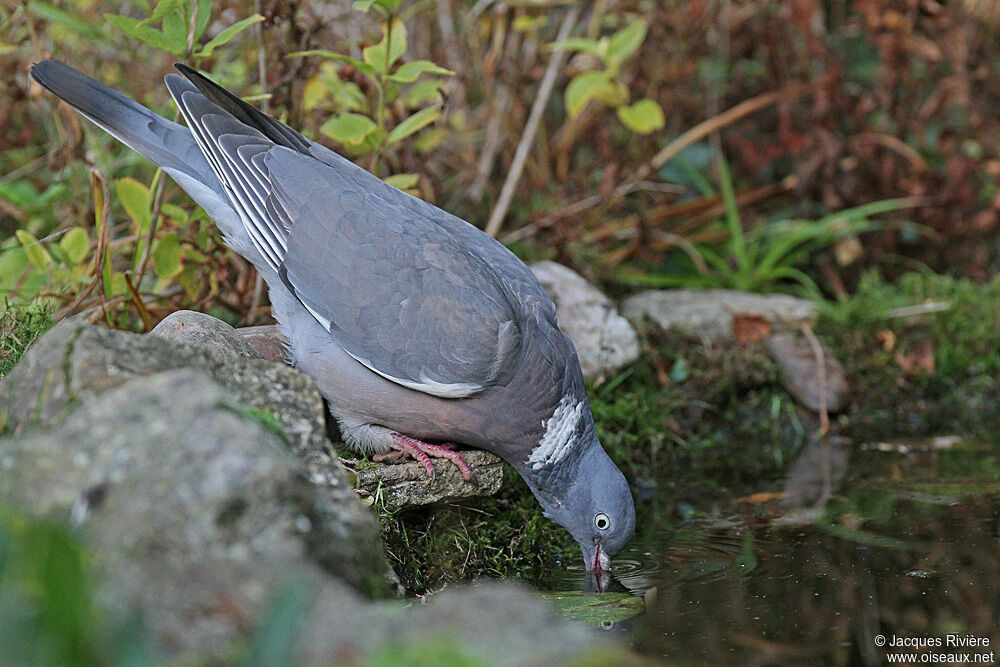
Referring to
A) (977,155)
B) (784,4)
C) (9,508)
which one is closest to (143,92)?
(784,4)

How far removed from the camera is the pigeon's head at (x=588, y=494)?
320cm

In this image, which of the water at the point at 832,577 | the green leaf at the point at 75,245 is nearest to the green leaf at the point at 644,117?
the water at the point at 832,577

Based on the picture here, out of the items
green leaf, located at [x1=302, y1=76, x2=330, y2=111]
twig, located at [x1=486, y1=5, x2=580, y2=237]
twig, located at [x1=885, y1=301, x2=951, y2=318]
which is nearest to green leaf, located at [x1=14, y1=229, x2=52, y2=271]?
green leaf, located at [x1=302, y1=76, x2=330, y2=111]

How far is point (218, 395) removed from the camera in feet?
6.06

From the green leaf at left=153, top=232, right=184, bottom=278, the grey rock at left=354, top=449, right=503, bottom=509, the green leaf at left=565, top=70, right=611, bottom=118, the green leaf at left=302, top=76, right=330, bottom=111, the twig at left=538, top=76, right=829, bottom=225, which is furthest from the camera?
the twig at left=538, top=76, right=829, bottom=225

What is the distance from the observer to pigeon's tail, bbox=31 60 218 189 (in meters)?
3.41

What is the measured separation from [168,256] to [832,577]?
2.86 m

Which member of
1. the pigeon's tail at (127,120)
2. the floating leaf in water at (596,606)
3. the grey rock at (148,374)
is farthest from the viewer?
the pigeon's tail at (127,120)

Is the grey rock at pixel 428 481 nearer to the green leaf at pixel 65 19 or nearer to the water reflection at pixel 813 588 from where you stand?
the water reflection at pixel 813 588

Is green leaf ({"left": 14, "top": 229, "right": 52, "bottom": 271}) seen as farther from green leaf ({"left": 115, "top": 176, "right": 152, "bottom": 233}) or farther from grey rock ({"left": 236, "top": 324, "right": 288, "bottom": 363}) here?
grey rock ({"left": 236, "top": 324, "right": 288, "bottom": 363})

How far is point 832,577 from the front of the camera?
2.99 metres

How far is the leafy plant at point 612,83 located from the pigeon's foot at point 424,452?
7.15 feet

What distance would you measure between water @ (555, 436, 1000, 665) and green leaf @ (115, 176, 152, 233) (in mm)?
2287

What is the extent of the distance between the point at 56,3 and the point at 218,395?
3616mm
